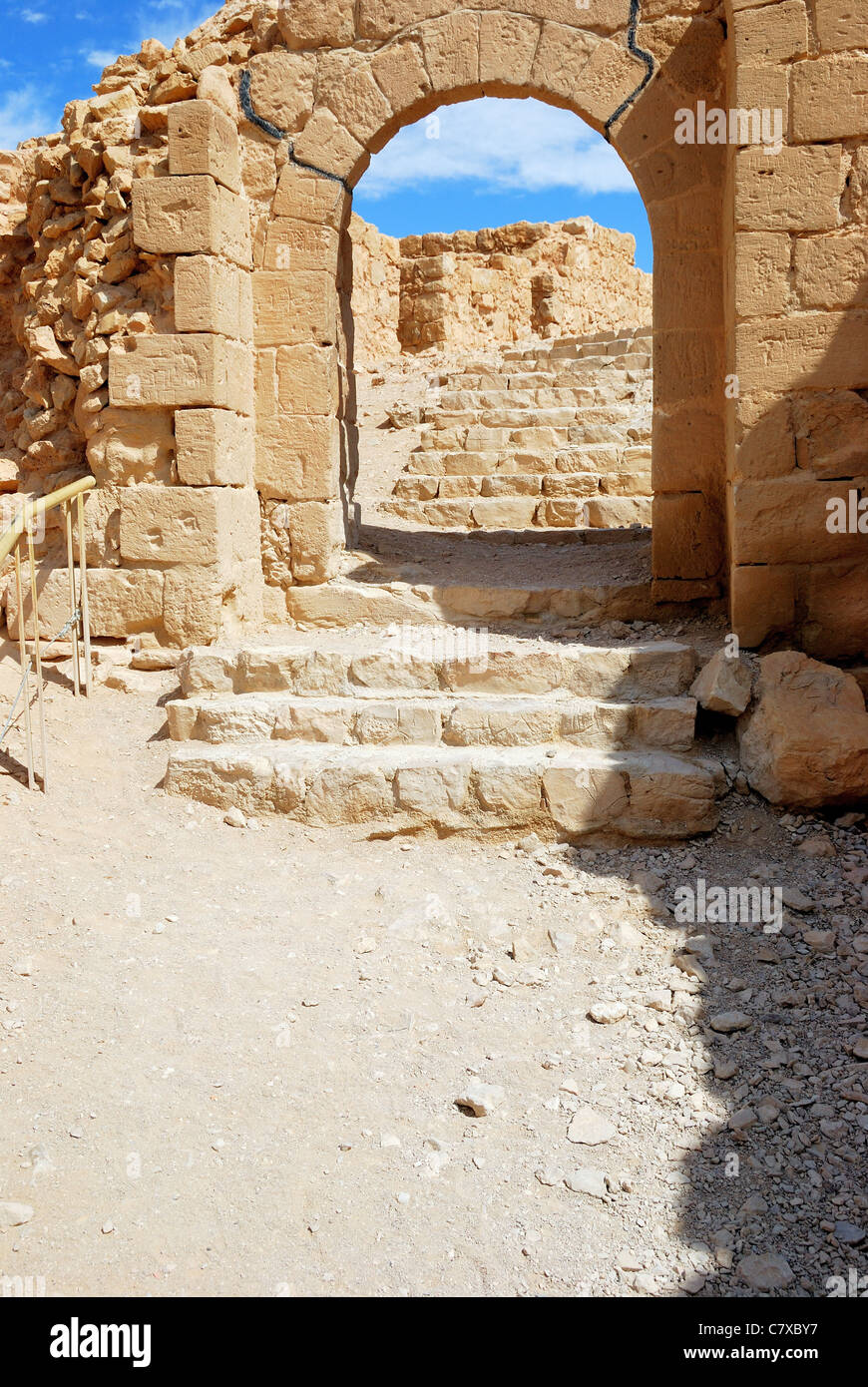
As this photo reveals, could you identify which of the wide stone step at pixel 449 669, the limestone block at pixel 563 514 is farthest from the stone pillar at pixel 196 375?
the limestone block at pixel 563 514

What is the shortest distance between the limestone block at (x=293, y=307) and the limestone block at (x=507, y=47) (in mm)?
Result: 1356

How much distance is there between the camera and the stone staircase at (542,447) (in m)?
8.84

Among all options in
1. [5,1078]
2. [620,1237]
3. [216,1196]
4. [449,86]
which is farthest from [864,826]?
[449,86]

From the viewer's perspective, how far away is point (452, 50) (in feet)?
18.8

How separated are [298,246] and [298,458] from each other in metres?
1.18

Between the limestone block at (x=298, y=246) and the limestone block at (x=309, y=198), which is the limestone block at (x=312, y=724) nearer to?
the limestone block at (x=298, y=246)

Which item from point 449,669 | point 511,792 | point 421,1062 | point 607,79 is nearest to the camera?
point 421,1062

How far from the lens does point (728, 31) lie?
520 centimetres

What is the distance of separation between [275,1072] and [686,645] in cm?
286

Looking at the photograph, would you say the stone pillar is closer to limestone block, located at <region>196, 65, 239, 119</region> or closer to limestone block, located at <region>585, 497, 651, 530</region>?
limestone block, located at <region>196, 65, 239, 119</region>

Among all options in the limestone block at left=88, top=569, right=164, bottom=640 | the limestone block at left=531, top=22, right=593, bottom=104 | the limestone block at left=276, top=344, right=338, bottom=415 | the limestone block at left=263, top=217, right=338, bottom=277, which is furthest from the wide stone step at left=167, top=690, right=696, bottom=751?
the limestone block at left=531, top=22, right=593, bottom=104

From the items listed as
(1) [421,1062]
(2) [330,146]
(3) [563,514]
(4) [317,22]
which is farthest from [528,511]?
(1) [421,1062]

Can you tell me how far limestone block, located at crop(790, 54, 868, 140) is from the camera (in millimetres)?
4496

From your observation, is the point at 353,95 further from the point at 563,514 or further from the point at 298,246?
the point at 563,514
